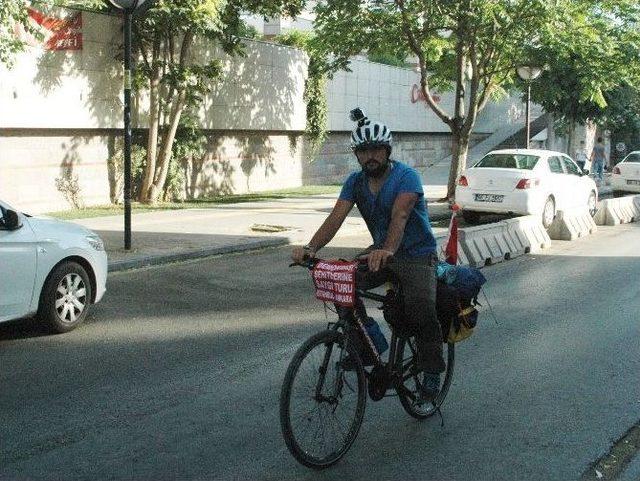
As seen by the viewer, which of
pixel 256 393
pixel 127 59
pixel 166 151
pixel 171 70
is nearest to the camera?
pixel 256 393

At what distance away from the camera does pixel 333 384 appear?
476 cm

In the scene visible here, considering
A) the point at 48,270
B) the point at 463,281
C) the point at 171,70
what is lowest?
the point at 48,270

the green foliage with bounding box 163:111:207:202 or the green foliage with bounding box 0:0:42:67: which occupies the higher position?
the green foliage with bounding box 0:0:42:67

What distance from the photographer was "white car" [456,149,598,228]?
17766mm

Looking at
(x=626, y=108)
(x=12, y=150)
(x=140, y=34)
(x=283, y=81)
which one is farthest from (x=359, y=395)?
(x=626, y=108)

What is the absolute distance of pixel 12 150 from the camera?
56.9 ft

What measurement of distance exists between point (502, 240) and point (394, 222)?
915cm

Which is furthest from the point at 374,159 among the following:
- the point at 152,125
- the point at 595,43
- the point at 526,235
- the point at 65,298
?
the point at 595,43

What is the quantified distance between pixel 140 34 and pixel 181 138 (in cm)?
309

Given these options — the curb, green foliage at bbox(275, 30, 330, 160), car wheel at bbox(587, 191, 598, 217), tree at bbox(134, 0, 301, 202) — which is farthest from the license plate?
green foliage at bbox(275, 30, 330, 160)

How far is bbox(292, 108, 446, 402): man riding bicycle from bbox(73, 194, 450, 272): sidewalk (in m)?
7.03

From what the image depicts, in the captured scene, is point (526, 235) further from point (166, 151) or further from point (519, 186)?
point (166, 151)

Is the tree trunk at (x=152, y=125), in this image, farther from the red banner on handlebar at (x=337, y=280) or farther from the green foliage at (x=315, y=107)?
the red banner on handlebar at (x=337, y=280)

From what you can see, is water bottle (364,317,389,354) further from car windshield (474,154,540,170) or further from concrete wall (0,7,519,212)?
car windshield (474,154,540,170)
